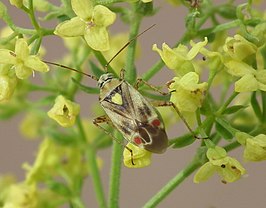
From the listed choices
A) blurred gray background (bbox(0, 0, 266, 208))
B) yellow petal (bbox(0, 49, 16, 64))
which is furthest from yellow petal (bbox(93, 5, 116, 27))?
blurred gray background (bbox(0, 0, 266, 208))

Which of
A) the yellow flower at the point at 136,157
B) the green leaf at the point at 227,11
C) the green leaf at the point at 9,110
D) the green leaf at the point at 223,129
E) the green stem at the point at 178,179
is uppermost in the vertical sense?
the green leaf at the point at 9,110

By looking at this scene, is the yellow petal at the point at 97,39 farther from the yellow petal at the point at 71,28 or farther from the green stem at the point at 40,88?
the green stem at the point at 40,88

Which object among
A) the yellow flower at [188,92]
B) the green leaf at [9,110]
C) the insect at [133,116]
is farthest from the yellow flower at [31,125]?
the yellow flower at [188,92]

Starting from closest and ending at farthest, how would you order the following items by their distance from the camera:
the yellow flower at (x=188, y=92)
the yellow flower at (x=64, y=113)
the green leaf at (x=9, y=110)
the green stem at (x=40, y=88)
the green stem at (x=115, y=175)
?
the yellow flower at (x=188, y=92), the yellow flower at (x=64, y=113), the green stem at (x=115, y=175), the green stem at (x=40, y=88), the green leaf at (x=9, y=110)

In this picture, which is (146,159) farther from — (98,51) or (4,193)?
(4,193)

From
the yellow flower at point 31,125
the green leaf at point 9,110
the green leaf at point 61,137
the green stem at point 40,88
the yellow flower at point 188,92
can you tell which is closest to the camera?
the yellow flower at point 188,92

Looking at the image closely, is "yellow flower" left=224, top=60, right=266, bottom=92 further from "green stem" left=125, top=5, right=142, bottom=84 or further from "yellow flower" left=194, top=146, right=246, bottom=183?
"green stem" left=125, top=5, right=142, bottom=84
